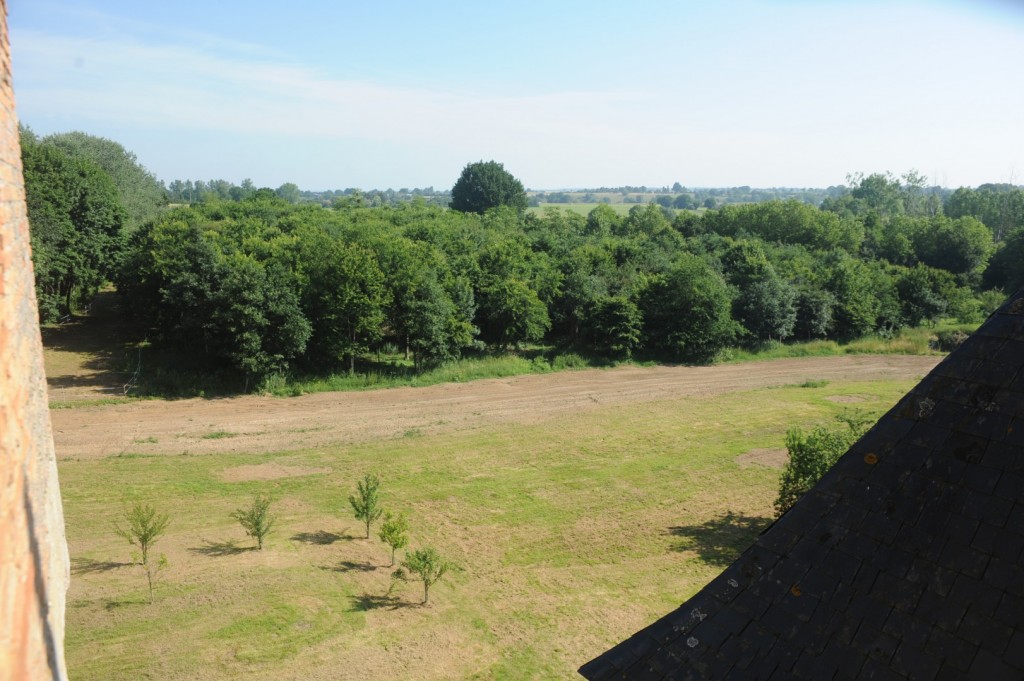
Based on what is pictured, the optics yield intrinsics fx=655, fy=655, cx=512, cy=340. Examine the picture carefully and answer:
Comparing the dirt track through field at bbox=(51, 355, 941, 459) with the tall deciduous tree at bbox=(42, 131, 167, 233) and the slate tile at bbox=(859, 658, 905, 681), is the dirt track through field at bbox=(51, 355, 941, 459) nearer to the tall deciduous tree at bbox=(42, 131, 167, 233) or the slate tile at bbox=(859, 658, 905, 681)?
the slate tile at bbox=(859, 658, 905, 681)

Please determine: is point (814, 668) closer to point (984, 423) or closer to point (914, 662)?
point (914, 662)

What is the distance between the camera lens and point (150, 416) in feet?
88.5

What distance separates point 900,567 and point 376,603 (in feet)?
41.4

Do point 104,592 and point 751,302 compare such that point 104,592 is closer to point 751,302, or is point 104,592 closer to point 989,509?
point 989,509

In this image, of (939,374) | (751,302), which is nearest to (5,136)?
(939,374)

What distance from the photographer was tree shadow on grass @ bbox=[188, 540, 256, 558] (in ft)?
54.5

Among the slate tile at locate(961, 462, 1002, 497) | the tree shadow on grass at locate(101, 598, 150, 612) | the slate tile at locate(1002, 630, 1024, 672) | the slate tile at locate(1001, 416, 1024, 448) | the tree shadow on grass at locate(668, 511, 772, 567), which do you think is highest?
the slate tile at locate(1001, 416, 1024, 448)

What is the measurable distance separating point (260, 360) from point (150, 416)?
5024 mm

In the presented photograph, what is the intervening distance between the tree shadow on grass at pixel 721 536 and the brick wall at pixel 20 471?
15.8 meters

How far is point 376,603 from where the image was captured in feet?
48.7

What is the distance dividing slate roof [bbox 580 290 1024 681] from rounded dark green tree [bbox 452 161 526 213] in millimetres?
80723

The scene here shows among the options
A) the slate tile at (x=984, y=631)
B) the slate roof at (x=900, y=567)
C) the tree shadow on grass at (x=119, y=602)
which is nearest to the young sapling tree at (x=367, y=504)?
the tree shadow on grass at (x=119, y=602)

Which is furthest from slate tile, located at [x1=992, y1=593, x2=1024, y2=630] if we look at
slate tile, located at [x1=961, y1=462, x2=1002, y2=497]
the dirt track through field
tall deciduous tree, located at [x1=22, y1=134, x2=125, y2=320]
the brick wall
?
tall deciduous tree, located at [x1=22, y1=134, x2=125, y2=320]

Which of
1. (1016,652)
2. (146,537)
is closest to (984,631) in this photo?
(1016,652)
